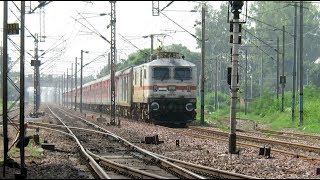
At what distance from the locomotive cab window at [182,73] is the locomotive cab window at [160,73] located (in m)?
0.53

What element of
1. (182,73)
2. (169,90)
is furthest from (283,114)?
(169,90)

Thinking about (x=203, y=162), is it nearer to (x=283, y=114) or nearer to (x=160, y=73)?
(x=160, y=73)

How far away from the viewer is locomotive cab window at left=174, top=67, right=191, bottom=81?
101 feet

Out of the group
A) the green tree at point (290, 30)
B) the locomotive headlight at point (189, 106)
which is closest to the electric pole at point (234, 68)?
the locomotive headlight at point (189, 106)

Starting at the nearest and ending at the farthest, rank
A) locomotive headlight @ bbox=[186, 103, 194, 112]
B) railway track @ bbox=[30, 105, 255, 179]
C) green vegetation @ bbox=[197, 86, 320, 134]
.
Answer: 1. railway track @ bbox=[30, 105, 255, 179]
2. locomotive headlight @ bbox=[186, 103, 194, 112]
3. green vegetation @ bbox=[197, 86, 320, 134]

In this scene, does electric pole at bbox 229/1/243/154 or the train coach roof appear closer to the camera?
electric pole at bbox 229/1/243/154

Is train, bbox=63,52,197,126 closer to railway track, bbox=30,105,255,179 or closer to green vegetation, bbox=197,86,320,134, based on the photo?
green vegetation, bbox=197,86,320,134

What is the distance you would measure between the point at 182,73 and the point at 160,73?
1.31 meters

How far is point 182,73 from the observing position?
31016mm

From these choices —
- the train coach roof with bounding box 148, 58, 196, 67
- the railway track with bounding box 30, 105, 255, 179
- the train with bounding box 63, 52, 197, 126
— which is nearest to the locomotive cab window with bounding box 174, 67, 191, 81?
the train with bounding box 63, 52, 197, 126

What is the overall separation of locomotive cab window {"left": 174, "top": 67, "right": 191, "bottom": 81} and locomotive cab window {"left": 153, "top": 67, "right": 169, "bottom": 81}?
20.9 inches

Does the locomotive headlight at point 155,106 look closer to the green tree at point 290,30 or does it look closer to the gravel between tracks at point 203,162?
the gravel between tracks at point 203,162

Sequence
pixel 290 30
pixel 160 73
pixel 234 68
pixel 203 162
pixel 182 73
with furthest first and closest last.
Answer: pixel 290 30 < pixel 182 73 < pixel 160 73 < pixel 234 68 < pixel 203 162

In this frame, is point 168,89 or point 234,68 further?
point 168,89
